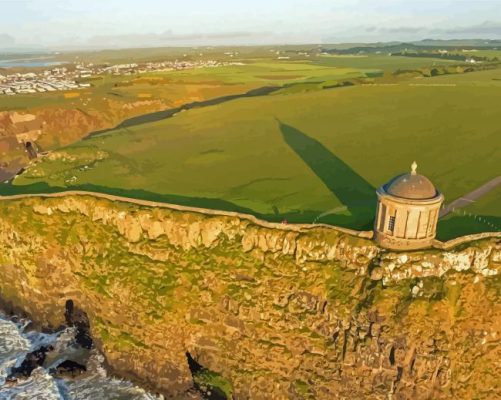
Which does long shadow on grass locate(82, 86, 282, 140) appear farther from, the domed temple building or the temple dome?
the temple dome

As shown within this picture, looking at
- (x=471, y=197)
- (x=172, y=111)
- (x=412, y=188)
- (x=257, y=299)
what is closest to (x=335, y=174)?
(x=471, y=197)

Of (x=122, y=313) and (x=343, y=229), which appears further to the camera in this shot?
(x=122, y=313)

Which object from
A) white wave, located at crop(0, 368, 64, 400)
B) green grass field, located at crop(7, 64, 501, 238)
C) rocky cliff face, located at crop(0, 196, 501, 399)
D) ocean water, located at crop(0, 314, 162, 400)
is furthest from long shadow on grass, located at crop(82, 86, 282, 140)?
white wave, located at crop(0, 368, 64, 400)

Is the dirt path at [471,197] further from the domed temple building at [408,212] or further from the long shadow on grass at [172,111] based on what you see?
the long shadow on grass at [172,111]

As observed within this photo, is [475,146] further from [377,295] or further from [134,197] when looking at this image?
[134,197]

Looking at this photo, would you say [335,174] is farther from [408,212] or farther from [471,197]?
[408,212]

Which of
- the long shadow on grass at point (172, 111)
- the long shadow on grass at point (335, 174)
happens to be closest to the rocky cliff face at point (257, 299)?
the long shadow on grass at point (335, 174)

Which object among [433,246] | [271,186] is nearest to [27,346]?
[271,186]
